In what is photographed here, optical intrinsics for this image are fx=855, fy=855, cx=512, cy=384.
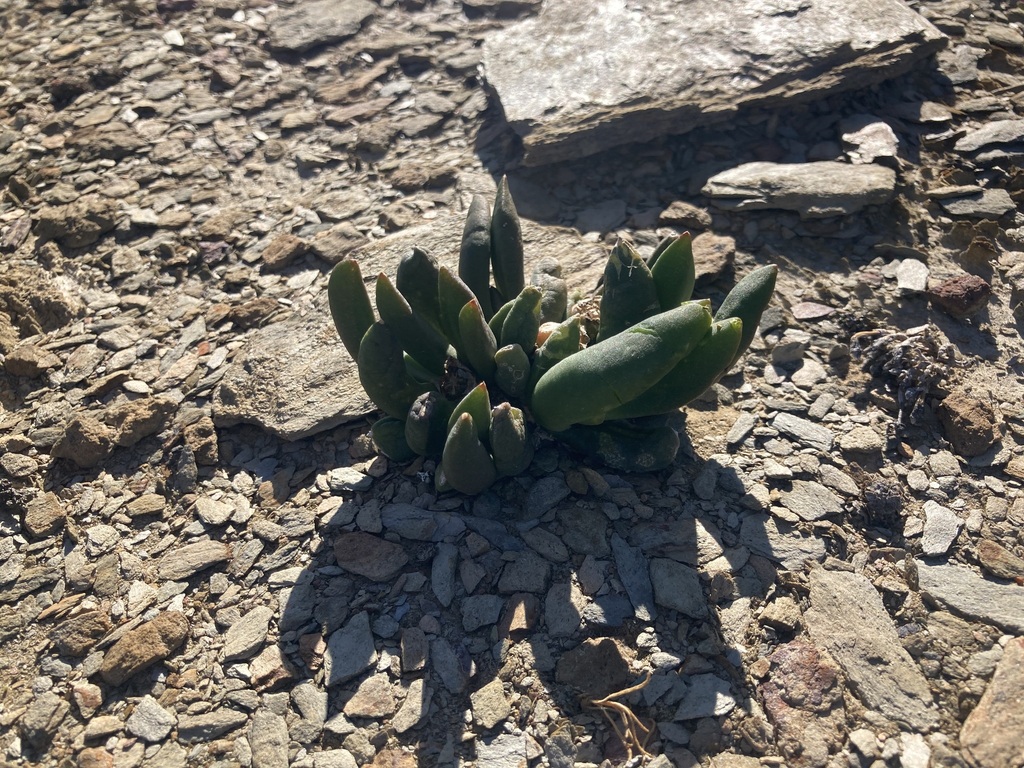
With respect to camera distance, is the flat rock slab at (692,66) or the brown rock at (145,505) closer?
the brown rock at (145,505)

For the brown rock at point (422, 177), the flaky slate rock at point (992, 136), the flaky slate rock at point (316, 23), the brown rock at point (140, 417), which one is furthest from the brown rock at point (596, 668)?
the flaky slate rock at point (316, 23)

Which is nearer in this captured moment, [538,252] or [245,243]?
[538,252]

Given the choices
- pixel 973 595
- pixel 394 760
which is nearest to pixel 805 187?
pixel 973 595

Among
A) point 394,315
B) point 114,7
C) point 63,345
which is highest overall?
point 114,7

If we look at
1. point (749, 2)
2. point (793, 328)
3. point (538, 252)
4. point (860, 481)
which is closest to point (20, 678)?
point (538, 252)

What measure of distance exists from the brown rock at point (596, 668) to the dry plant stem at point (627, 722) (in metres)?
0.02

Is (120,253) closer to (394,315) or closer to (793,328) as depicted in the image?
(394,315)

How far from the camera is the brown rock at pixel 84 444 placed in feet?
10.9

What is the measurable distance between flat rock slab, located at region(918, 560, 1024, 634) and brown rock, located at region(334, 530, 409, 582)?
172 cm

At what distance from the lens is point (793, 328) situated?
3.63 m

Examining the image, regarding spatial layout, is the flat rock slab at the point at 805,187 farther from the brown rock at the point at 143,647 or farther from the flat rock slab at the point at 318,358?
the brown rock at the point at 143,647

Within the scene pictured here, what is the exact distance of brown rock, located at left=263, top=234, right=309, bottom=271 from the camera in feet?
13.7

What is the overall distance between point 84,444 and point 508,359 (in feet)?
5.74

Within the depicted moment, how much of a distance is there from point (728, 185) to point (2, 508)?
342 cm
